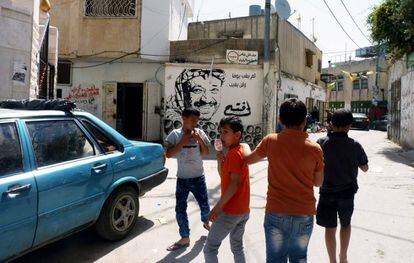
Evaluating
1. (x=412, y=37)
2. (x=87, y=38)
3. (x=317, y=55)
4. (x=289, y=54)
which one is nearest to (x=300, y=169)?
(x=412, y=37)

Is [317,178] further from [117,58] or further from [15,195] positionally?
[117,58]

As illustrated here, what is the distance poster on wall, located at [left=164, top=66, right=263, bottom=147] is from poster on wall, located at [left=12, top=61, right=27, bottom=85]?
7677mm

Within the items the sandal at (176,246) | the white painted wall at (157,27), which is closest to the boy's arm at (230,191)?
the sandal at (176,246)

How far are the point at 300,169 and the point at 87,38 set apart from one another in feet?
47.5

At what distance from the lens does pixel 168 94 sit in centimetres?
1560

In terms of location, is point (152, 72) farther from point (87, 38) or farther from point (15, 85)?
point (15, 85)

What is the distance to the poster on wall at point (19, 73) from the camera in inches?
314

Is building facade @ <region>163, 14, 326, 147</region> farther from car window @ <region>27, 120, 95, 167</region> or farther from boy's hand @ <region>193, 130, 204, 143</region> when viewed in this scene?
car window @ <region>27, 120, 95, 167</region>

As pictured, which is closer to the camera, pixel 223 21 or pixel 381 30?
pixel 381 30

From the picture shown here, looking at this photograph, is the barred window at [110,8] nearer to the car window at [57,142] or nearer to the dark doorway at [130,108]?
the dark doorway at [130,108]

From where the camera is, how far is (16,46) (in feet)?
26.1

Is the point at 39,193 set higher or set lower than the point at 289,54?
lower

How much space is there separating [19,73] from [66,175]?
5223 mm

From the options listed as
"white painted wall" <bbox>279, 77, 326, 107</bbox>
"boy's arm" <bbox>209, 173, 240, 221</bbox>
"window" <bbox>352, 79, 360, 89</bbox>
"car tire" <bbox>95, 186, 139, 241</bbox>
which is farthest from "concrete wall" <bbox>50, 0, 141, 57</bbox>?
"window" <bbox>352, 79, 360, 89</bbox>
